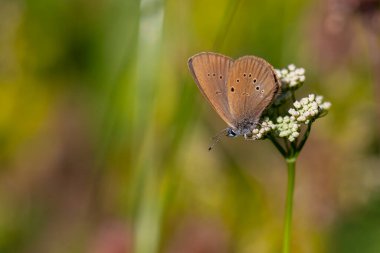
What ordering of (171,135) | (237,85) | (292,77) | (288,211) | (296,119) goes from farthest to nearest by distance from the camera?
(171,135)
(237,85)
(292,77)
(296,119)
(288,211)

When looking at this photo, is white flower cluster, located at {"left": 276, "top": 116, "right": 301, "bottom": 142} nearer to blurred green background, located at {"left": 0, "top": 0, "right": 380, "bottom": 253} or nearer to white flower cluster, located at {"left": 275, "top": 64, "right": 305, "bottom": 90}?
white flower cluster, located at {"left": 275, "top": 64, "right": 305, "bottom": 90}

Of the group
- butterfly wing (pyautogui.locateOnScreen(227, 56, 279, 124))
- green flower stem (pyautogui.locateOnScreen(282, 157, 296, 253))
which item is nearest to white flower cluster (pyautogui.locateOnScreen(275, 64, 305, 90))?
butterfly wing (pyautogui.locateOnScreen(227, 56, 279, 124))

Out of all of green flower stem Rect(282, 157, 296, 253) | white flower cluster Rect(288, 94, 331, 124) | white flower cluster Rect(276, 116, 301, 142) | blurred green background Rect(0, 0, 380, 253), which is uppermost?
white flower cluster Rect(288, 94, 331, 124)

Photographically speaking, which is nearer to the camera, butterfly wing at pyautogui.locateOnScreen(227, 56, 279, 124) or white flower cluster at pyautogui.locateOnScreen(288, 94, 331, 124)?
white flower cluster at pyautogui.locateOnScreen(288, 94, 331, 124)

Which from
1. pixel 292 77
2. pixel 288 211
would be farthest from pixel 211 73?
pixel 288 211

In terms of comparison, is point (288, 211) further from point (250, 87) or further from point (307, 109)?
point (250, 87)

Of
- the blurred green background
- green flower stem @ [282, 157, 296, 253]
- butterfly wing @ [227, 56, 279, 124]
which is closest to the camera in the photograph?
green flower stem @ [282, 157, 296, 253]
